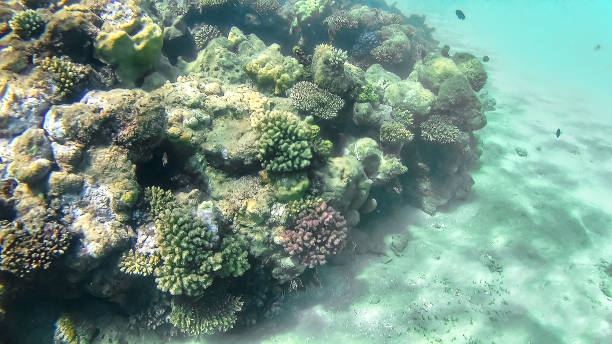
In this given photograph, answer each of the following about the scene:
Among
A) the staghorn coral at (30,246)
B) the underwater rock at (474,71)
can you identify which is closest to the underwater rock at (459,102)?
the underwater rock at (474,71)

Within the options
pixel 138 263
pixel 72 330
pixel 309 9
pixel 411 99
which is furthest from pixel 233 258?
pixel 309 9

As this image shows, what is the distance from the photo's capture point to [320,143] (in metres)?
6.95

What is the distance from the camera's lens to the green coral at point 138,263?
216 inches

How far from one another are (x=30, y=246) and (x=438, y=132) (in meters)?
10.4

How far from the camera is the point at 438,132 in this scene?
10.0 meters

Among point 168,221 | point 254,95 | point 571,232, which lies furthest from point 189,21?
point 571,232

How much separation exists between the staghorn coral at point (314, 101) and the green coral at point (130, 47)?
3.42 meters

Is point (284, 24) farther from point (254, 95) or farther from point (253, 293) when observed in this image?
point (253, 293)

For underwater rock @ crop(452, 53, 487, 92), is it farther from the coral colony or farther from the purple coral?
the purple coral

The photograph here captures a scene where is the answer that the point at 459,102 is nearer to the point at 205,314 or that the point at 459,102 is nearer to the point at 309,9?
the point at 309,9

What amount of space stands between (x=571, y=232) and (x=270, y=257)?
1031 cm

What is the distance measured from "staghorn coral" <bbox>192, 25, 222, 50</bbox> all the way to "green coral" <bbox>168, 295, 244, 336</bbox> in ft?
30.0

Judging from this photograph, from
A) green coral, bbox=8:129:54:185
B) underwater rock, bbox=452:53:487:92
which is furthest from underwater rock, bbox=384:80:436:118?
green coral, bbox=8:129:54:185

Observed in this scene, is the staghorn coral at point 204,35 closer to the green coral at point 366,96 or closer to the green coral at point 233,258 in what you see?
the green coral at point 366,96
